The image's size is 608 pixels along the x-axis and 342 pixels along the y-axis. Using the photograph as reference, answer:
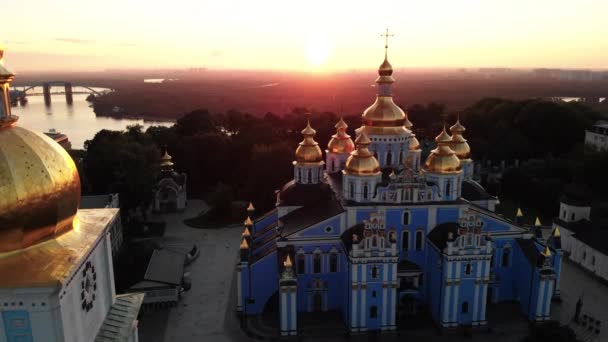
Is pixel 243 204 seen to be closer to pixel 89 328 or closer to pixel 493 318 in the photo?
pixel 493 318

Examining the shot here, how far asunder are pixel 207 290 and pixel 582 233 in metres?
20.7

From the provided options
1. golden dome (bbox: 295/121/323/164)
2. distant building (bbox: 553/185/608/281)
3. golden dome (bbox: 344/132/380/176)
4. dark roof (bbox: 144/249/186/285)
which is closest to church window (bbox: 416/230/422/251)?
golden dome (bbox: 344/132/380/176)

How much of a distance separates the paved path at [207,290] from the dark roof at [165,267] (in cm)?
115

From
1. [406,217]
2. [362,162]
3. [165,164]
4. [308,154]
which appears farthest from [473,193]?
[165,164]

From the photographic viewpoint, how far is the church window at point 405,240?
21.1 metres

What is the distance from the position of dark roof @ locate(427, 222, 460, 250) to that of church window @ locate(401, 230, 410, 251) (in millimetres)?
911

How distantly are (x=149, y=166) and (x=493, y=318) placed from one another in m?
24.9

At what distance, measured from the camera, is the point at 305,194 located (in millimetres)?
24672

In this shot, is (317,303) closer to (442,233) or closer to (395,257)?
(395,257)

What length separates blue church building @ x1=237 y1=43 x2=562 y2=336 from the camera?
1928 cm

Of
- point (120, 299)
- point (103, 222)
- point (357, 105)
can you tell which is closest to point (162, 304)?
point (120, 299)

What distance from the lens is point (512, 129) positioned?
52.5 m

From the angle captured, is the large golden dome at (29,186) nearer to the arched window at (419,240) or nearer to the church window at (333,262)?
the church window at (333,262)

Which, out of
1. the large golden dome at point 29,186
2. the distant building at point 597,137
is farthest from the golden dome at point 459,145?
the distant building at point 597,137
